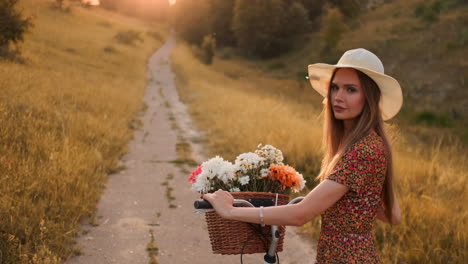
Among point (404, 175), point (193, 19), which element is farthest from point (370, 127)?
point (193, 19)

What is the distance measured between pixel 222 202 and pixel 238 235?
0.23m

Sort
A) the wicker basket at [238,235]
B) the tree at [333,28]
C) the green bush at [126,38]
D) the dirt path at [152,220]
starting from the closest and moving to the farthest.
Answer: the wicker basket at [238,235] → the dirt path at [152,220] → the green bush at [126,38] → the tree at [333,28]

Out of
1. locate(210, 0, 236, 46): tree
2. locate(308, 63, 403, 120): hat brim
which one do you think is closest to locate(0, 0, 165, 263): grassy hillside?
locate(308, 63, 403, 120): hat brim

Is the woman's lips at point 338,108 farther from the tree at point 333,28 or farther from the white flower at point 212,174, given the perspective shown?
the tree at point 333,28

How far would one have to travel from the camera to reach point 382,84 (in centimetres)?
212

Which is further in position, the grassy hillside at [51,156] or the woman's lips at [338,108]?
the grassy hillside at [51,156]

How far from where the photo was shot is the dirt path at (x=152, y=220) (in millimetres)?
4676

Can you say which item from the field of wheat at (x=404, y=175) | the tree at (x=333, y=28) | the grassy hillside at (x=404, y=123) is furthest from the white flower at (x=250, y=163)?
the tree at (x=333, y=28)

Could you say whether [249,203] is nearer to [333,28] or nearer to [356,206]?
[356,206]

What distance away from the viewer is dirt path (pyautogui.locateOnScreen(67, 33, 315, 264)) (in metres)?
4.68

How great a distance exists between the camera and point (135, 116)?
13.4 m

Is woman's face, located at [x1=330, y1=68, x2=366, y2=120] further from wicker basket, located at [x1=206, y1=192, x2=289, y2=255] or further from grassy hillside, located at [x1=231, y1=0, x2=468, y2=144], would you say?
grassy hillside, located at [x1=231, y1=0, x2=468, y2=144]

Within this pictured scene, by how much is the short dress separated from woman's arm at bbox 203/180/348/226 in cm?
6

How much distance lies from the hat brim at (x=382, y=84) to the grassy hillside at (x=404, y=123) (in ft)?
8.04
